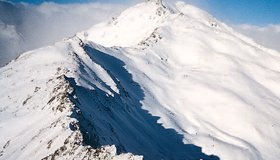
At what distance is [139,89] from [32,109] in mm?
35481

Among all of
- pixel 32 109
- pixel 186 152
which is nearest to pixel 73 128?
pixel 32 109

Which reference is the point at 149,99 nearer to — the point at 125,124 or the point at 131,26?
the point at 125,124

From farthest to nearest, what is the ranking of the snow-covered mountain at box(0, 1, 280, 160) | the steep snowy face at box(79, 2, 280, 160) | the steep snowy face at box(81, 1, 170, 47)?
the steep snowy face at box(81, 1, 170, 47) < the steep snowy face at box(79, 2, 280, 160) < the snow-covered mountain at box(0, 1, 280, 160)

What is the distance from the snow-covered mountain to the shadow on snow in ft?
0.58

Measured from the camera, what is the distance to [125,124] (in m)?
52.4

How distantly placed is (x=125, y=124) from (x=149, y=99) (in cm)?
2091

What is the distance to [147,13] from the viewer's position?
490ft

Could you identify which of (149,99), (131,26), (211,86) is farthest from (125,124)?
(131,26)

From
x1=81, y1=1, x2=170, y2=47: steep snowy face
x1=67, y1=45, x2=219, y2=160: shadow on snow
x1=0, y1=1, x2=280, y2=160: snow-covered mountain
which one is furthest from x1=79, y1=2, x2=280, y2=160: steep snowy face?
x1=81, y1=1, x2=170, y2=47: steep snowy face

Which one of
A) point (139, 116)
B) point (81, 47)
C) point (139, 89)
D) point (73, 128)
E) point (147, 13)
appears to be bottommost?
point (73, 128)

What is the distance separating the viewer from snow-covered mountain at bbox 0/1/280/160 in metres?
35.7

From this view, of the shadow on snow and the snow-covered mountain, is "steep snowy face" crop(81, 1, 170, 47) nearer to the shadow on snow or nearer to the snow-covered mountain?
the snow-covered mountain

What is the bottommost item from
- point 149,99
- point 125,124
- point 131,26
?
point 125,124

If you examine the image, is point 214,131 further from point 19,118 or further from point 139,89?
point 19,118
